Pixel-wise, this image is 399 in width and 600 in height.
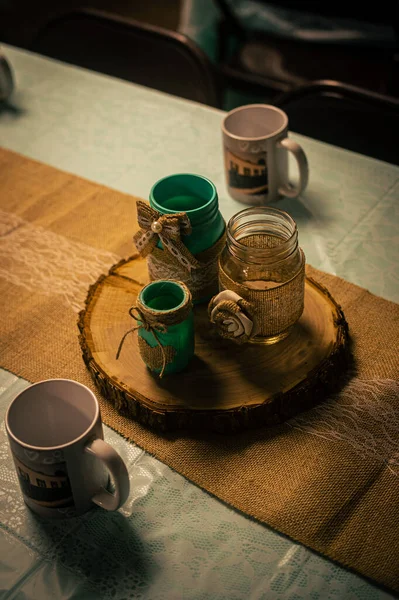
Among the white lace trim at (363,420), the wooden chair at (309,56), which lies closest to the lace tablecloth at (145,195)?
the white lace trim at (363,420)

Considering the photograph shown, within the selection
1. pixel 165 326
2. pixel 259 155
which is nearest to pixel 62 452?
pixel 165 326

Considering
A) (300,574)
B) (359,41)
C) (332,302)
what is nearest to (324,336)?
(332,302)

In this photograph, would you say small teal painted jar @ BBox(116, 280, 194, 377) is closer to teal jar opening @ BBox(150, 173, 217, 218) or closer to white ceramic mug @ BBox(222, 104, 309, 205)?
teal jar opening @ BBox(150, 173, 217, 218)

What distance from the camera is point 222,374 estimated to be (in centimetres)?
90

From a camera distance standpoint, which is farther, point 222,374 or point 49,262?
point 49,262

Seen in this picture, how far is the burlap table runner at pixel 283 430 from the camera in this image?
0.79m

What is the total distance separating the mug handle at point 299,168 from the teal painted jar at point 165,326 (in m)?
0.41

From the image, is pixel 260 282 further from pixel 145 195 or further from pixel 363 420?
pixel 145 195

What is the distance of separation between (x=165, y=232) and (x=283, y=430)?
0.29 metres

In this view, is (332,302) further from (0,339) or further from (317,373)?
(0,339)

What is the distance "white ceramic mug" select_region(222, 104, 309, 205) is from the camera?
1.16 m

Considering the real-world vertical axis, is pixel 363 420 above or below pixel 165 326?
below

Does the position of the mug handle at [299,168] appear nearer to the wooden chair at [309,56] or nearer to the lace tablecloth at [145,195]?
the lace tablecloth at [145,195]

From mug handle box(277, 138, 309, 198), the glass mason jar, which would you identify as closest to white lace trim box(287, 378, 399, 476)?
the glass mason jar
